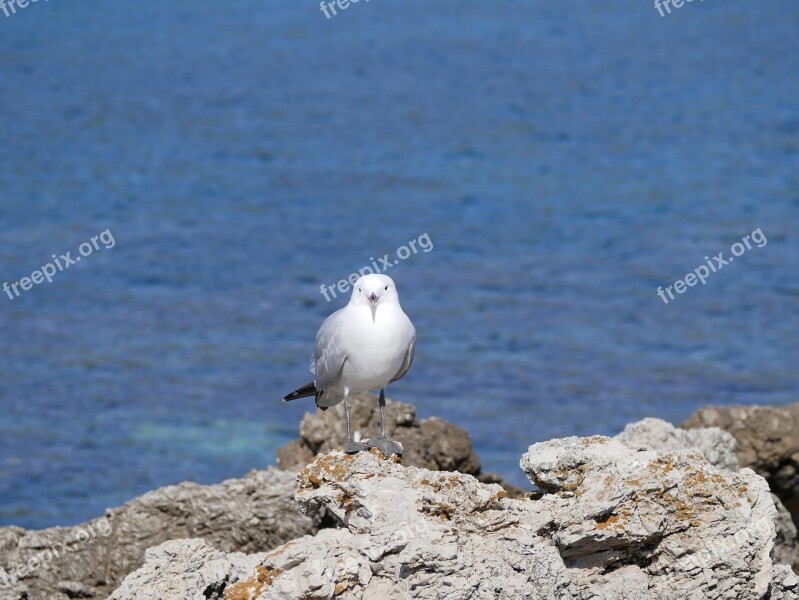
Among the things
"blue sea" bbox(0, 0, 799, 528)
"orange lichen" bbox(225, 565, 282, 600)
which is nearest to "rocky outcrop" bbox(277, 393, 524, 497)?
"orange lichen" bbox(225, 565, 282, 600)

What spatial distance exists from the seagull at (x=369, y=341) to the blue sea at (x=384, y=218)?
8109mm

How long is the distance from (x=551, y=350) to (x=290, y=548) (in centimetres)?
1476

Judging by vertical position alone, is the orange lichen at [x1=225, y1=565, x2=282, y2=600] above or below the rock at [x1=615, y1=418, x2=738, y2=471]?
below

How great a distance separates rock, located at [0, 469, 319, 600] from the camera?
1005 cm

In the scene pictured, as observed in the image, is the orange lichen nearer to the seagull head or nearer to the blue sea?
the seagull head

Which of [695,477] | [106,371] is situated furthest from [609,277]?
[695,477]

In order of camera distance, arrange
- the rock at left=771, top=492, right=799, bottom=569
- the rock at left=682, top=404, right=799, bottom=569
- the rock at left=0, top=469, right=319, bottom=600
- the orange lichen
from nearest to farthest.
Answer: the orange lichen
the rock at left=0, top=469, right=319, bottom=600
the rock at left=771, top=492, right=799, bottom=569
the rock at left=682, top=404, right=799, bottom=569

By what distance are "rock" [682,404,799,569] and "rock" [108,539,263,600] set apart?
532 cm

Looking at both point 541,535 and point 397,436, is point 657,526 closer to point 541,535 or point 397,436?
point 541,535

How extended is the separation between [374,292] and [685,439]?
12.9ft

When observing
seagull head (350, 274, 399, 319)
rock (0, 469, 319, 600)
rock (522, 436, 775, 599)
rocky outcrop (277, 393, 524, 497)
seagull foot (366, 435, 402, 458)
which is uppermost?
rocky outcrop (277, 393, 524, 497)

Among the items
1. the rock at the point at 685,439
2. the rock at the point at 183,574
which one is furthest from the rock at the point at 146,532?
the rock at the point at 685,439

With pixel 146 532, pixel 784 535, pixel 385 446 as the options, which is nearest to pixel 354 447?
pixel 385 446

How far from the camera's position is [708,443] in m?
11.1
